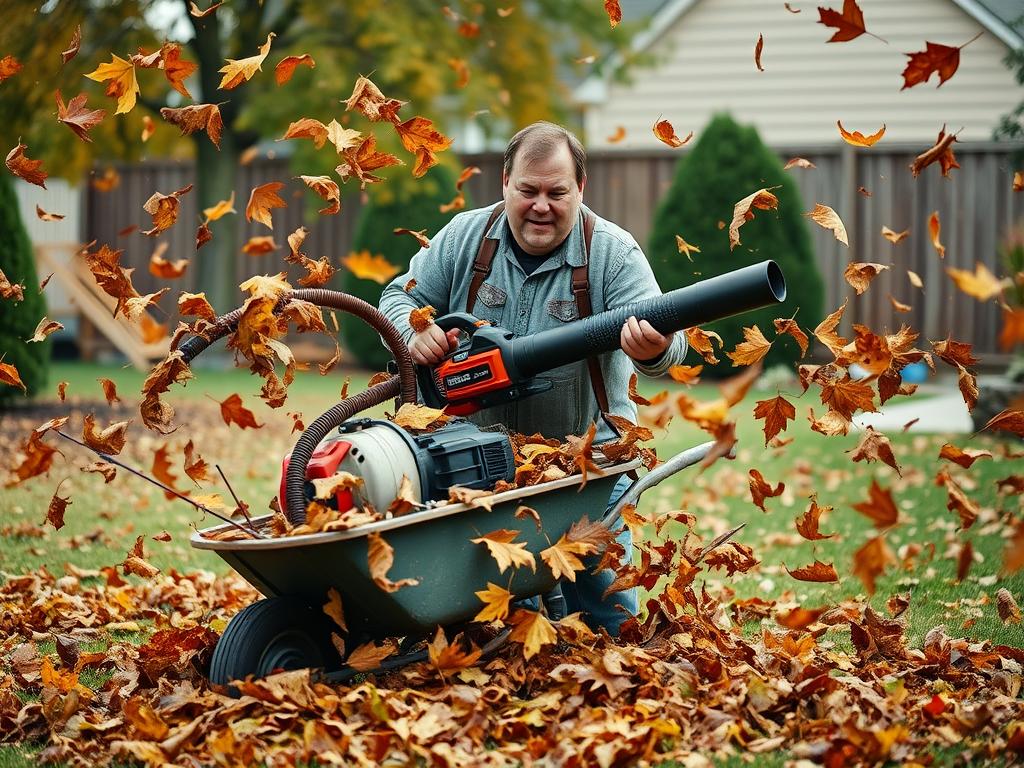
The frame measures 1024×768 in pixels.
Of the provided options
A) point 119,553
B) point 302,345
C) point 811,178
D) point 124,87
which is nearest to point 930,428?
point 811,178

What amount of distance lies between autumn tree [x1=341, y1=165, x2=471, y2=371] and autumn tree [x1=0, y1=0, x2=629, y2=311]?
535mm

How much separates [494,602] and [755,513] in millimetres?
3538

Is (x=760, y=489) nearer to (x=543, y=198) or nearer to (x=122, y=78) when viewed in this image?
(x=543, y=198)

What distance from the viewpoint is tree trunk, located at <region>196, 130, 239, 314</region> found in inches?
522

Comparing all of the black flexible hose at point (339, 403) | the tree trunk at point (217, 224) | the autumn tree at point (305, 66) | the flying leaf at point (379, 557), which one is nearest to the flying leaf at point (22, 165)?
the black flexible hose at point (339, 403)

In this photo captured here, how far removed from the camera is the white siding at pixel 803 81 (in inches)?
602

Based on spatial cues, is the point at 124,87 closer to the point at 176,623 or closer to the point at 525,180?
the point at 525,180

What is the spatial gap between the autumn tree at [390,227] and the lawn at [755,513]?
3091 mm

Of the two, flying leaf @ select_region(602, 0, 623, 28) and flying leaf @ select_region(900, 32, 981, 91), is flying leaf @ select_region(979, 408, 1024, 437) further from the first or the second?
flying leaf @ select_region(602, 0, 623, 28)

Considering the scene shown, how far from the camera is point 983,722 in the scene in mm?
2758

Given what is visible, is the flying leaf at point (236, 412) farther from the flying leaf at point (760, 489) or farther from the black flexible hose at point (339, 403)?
the flying leaf at point (760, 489)

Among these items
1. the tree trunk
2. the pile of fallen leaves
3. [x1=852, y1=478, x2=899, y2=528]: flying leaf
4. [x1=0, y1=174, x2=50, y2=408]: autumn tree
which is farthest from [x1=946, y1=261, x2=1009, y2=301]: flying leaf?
the tree trunk

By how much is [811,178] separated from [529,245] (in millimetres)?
9782

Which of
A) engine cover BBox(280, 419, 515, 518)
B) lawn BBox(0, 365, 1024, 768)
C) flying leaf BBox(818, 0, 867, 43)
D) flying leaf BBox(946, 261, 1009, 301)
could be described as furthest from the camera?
lawn BBox(0, 365, 1024, 768)
